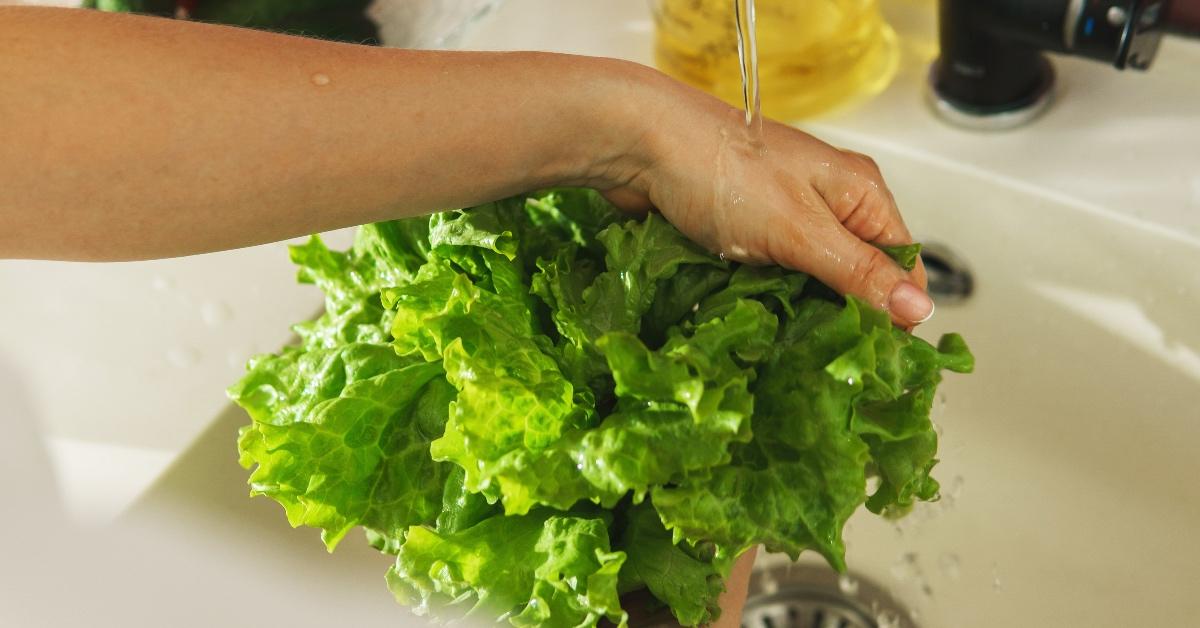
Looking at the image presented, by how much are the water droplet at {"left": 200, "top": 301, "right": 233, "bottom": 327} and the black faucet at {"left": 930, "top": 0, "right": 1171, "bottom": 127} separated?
0.72 metres

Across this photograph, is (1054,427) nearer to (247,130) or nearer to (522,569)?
(522,569)

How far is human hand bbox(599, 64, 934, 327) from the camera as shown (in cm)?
73

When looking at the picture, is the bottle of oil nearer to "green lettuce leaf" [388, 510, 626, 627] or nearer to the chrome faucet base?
the chrome faucet base

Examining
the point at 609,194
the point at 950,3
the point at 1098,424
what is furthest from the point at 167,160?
the point at 1098,424

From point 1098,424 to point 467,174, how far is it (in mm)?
630

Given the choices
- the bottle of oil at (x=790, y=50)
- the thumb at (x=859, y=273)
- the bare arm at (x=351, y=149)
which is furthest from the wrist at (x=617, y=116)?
the bottle of oil at (x=790, y=50)

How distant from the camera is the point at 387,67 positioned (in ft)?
2.29

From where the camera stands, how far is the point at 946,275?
1073mm

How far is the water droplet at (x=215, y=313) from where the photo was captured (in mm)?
1063

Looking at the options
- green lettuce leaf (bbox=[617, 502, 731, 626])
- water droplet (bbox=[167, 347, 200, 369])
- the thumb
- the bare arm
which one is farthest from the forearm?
water droplet (bbox=[167, 347, 200, 369])

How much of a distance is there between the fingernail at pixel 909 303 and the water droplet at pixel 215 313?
2.11 feet

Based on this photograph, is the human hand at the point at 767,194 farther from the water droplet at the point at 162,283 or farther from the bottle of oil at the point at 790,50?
the water droplet at the point at 162,283

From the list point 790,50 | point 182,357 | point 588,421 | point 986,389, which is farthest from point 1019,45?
point 182,357

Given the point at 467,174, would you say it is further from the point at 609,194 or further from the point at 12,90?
the point at 12,90
